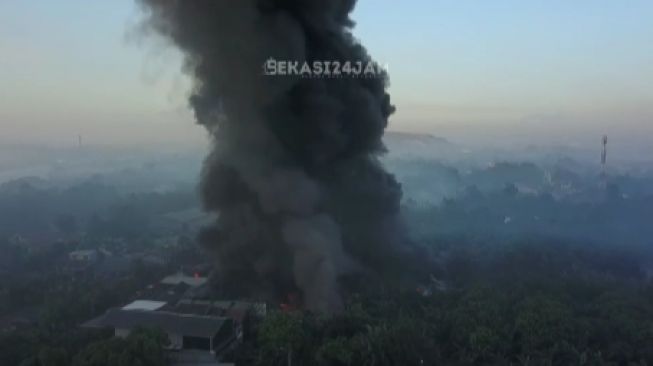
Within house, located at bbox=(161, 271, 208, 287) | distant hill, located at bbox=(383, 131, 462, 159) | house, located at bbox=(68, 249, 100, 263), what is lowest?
house, located at bbox=(68, 249, 100, 263)

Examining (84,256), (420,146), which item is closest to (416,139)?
(420,146)

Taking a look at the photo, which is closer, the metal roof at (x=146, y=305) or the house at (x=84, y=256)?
the metal roof at (x=146, y=305)

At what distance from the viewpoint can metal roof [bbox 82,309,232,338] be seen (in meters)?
17.6

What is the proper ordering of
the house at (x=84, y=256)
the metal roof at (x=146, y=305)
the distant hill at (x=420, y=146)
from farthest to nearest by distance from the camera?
the distant hill at (x=420, y=146), the house at (x=84, y=256), the metal roof at (x=146, y=305)

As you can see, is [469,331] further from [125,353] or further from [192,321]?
[125,353]

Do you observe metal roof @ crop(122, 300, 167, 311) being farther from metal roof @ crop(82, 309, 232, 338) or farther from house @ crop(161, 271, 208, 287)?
house @ crop(161, 271, 208, 287)

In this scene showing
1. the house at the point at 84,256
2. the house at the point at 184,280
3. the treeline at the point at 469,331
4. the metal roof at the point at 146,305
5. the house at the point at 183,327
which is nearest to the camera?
the treeline at the point at 469,331

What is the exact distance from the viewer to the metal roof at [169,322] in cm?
1756

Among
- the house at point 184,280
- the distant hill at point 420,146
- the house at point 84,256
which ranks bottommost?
the house at point 84,256

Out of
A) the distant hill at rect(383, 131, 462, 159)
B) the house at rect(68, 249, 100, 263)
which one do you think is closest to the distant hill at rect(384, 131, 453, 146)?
the distant hill at rect(383, 131, 462, 159)

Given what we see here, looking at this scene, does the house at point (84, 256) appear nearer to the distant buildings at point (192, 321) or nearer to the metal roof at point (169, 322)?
the distant buildings at point (192, 321)

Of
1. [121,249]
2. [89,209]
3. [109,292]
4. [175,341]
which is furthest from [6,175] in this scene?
[175,341]

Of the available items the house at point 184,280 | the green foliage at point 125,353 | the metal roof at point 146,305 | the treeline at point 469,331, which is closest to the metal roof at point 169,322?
the treeline at point 469,331

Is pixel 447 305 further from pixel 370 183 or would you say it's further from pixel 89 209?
pixel 89 209
